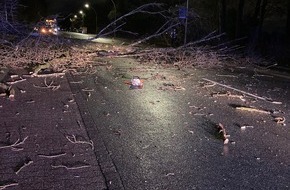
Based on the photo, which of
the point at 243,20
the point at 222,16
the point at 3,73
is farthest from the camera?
the point at 243,20

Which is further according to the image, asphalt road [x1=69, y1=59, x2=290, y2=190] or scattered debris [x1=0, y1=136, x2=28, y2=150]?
scattered debris [x1=0, y1=136, x2=28, y2=150]

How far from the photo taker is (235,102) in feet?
29.0

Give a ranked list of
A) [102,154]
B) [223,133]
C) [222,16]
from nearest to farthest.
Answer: [102,154] < [223,133] < [222,16]

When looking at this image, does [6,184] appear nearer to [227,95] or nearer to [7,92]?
[7,92]

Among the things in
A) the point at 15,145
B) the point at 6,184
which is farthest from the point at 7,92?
the point at 6,184

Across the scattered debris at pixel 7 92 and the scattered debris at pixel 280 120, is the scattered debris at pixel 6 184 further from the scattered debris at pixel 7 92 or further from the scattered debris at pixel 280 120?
the scattered debris at pixel 280 120

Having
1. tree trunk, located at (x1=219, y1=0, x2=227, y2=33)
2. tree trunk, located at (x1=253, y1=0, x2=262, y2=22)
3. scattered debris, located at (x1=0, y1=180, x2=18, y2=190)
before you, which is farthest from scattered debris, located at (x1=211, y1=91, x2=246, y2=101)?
tree trunk, located at (x1=253, y1=0, x2=262, y2=22)

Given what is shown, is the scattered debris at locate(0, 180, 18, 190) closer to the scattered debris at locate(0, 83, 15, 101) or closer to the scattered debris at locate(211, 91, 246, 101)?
the scattered debris at locate(0, 83, 15, 101)

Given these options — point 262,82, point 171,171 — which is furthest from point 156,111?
point 262,82

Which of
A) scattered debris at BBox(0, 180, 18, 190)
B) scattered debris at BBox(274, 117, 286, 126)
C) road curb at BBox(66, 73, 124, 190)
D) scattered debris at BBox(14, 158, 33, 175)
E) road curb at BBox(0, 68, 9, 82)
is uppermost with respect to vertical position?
scattered debris at BBox(0, 180, 18, 190)

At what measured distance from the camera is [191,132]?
6.39 metres

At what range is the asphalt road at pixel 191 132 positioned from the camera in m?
4.59

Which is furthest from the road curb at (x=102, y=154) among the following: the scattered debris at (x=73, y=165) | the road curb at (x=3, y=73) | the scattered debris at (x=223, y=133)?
the road curb at (x=3, y=73)

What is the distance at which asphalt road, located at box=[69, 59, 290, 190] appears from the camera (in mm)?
4590
